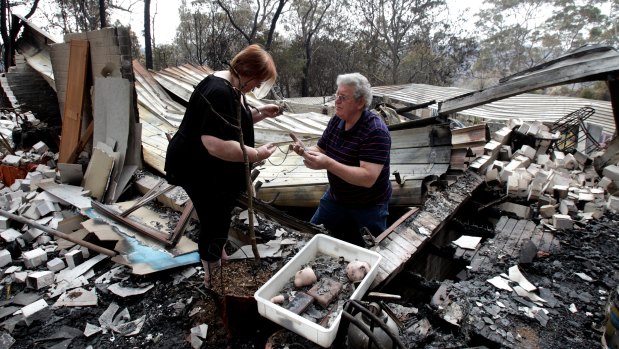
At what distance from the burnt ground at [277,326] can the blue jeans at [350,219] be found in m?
0.42

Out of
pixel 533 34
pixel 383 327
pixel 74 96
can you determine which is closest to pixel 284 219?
pixel 383 327

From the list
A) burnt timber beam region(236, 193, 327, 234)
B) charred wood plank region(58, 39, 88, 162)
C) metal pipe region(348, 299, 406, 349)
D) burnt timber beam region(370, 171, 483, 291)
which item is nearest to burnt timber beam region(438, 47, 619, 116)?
burnt timber beam region(370, 171, 483, 291)

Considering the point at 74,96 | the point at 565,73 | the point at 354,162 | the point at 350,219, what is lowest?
the point at 350,219

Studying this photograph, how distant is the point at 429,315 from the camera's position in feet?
7.78

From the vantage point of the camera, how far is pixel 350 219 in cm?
295

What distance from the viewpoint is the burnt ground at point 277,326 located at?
2.21 m

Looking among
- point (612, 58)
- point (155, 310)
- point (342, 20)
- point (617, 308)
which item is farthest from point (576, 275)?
point (342, 20)

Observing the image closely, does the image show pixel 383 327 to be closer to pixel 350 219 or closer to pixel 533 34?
pixel 350 219

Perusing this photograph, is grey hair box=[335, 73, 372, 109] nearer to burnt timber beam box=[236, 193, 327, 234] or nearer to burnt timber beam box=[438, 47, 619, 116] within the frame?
burnt timber beam box=[236, 193, 327, 234]

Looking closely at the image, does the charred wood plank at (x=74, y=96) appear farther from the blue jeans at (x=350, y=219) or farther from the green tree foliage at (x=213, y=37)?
the green tree foliage at (x=213, y=37)

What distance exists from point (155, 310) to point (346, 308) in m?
1.61

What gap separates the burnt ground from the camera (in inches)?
86.8

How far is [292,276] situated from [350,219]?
905 mm

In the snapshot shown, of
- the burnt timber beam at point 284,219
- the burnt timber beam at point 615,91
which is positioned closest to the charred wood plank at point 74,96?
the burnt timber beam at point 284,219
